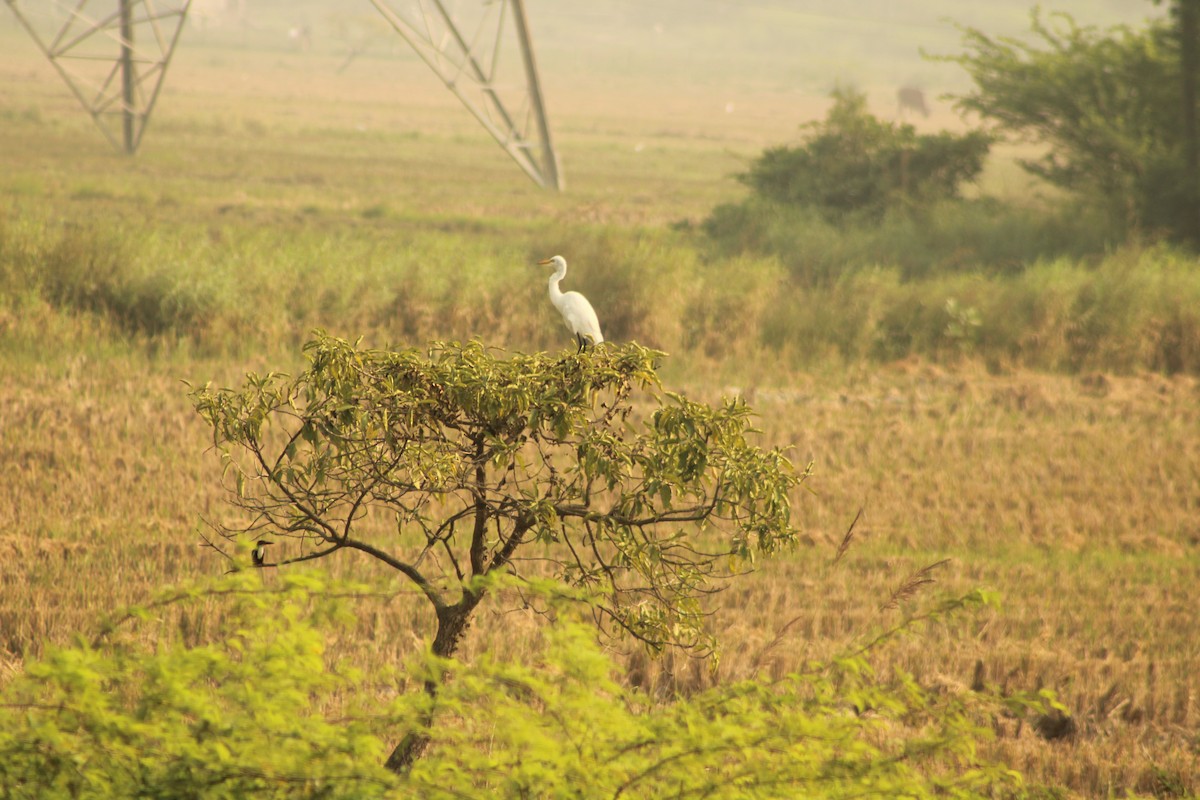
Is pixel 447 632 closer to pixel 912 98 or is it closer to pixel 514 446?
pixel 514 446

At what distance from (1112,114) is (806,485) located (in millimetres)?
17231

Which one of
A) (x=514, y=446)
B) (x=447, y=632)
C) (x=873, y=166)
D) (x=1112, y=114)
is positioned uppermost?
(x=1112, y=114)

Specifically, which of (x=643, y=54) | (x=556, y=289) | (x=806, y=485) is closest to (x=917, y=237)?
(x=556, y=289)

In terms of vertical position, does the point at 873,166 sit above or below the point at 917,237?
above

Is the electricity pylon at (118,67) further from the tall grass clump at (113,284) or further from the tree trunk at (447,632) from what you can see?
the tree trunk at (447,632)

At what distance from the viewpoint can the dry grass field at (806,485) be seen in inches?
223

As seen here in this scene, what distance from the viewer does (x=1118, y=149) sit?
18156mm

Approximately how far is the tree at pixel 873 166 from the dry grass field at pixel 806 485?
3.94 meters

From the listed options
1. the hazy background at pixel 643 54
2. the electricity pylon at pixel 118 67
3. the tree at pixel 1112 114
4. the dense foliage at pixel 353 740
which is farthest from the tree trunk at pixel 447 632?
Result: the electricity pylon at pixel 118 67

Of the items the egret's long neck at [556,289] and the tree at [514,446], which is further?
the egret's long neck at [556,289]

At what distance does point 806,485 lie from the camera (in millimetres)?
4098

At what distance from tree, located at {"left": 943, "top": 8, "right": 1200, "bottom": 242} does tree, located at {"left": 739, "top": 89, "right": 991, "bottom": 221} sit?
88 centimetres

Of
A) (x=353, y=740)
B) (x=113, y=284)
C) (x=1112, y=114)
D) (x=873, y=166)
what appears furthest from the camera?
(x=873, y=166)

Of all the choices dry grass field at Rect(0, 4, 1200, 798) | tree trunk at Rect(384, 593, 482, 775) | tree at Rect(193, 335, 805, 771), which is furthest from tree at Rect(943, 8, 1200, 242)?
tree trunk at Rect(384, 593, 482, 775)
